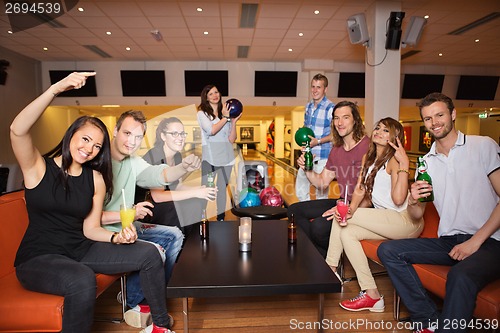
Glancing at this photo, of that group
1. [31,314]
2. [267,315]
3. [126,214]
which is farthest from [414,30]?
[31,314]

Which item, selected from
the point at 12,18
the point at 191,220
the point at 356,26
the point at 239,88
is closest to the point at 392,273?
the point at 191,220

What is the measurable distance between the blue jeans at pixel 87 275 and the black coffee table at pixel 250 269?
149mm

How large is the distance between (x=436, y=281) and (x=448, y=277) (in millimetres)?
149

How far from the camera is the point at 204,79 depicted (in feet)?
25.5

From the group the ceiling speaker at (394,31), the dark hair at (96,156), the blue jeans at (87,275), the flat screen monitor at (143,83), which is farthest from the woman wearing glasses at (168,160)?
the flat screen monitor at (143,83)

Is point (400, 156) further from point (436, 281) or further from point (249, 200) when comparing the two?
point (249, 200)

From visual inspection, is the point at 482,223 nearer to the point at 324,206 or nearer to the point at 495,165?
the point at 495,165

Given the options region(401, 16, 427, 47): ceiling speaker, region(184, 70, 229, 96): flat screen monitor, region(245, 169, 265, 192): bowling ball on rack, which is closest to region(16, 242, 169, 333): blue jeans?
region(245, 169, 265, 192): bowling ball on rack

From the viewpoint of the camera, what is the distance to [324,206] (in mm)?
2553

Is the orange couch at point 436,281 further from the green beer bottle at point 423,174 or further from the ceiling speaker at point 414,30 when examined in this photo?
the ceiling speaker at point 414,30

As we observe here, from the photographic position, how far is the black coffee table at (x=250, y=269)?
136 centimetres

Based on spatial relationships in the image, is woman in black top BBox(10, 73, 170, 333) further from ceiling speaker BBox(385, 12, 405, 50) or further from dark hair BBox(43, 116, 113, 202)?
ceiling speaker BBox(385, 12, 405, 50)

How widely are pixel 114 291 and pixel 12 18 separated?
15.1 ft

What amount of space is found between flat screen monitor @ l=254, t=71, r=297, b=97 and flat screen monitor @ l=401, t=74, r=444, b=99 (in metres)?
2.59
